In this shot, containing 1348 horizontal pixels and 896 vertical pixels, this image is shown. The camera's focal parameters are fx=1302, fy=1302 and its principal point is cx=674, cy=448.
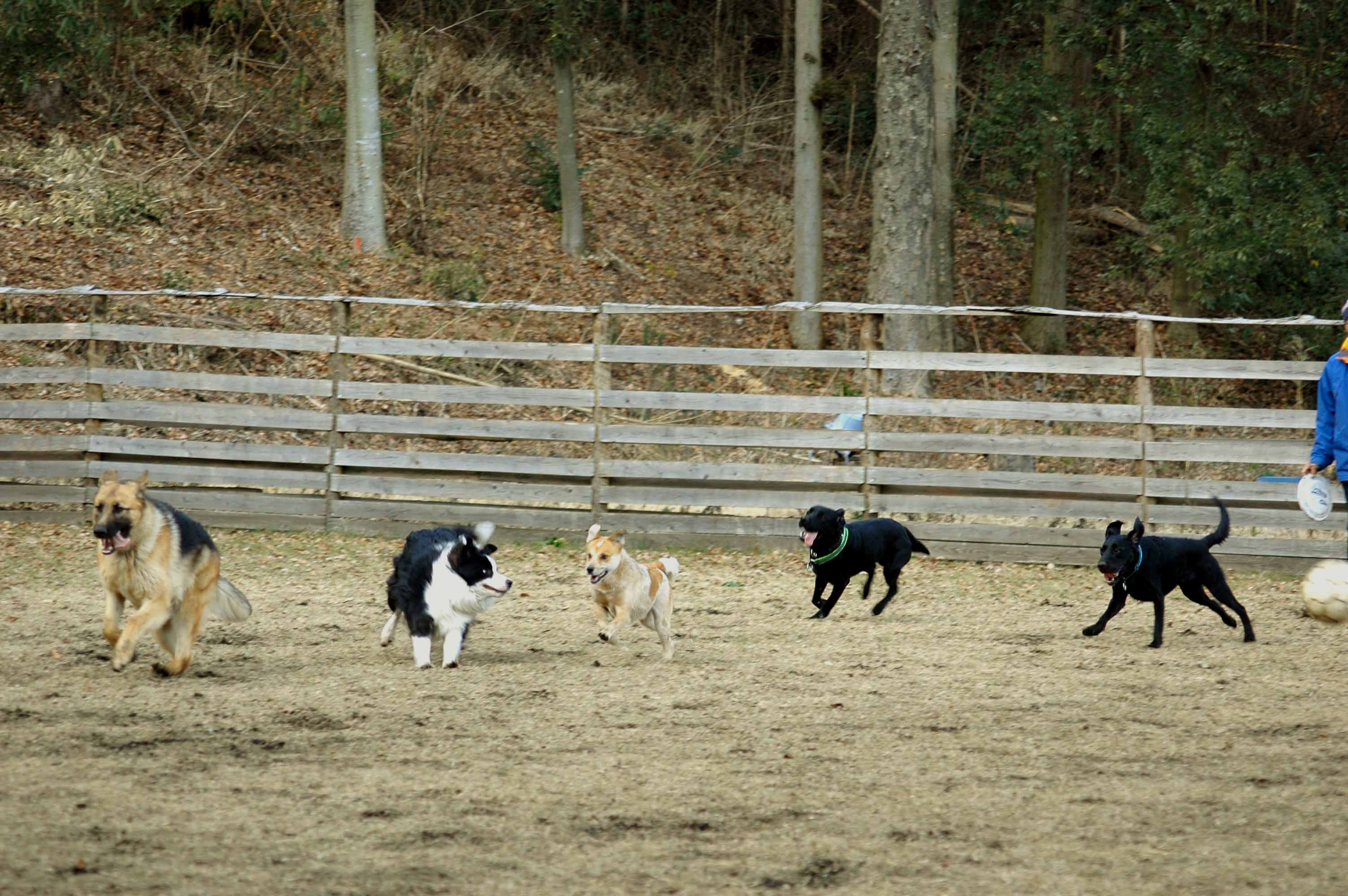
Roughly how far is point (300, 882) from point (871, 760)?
2.50 meters

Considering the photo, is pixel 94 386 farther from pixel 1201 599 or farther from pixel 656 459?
pixel 1201 599

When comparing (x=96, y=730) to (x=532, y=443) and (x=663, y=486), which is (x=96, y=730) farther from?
(x=532, y=443)

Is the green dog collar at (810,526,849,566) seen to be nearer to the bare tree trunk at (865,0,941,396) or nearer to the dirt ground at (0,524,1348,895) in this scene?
the dirt ground at (0,524,1348,895)

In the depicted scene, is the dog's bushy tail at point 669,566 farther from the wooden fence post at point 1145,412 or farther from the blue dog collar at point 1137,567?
the wooden fence post at point 1145,412

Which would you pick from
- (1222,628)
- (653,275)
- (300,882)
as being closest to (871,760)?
(300,882)

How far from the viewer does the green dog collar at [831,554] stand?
8688mm

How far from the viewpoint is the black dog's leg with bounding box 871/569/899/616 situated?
9.09 m

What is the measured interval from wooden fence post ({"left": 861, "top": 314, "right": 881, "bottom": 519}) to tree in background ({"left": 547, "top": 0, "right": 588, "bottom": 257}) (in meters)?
10.2

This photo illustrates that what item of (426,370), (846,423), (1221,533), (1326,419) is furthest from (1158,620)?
(426,370)

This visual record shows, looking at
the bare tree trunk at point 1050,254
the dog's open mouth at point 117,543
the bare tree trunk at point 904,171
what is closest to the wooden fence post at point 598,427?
the bare tree trunk at point 904,171

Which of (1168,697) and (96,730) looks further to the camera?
(1168,697)

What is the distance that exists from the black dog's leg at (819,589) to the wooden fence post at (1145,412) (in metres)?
3.58

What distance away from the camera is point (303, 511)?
1198 centimetres

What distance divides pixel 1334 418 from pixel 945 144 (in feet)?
47.0
